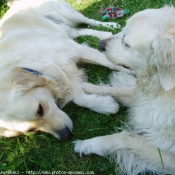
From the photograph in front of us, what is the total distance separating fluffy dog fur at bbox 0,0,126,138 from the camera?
2715mm

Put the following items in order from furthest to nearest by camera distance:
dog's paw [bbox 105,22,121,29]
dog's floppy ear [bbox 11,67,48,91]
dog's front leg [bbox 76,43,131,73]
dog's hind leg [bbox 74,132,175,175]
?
dog's paw [bbox 105,22,121,29]
dog's front leg [bbox 76,43,131,73]
dog's floppy ear [bbox 11,67,48,91]
dog's hind leg [bbox 74,132,175,175]

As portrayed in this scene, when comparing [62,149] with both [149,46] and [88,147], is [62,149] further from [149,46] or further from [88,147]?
[149,46]

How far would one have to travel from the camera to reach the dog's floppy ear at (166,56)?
7.20 feet

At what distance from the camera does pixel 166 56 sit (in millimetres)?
2201

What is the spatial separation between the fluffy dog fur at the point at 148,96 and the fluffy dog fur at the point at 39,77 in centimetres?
45

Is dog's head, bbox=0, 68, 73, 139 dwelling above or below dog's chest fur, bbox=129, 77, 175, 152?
above

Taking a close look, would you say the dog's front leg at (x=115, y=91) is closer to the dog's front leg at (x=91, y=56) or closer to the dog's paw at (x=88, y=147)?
the dog's front leg at (x=91, y=56)

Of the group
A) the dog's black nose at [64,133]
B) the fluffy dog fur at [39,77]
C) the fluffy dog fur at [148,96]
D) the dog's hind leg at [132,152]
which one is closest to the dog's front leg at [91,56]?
the fluffy dog fur at [39,77]

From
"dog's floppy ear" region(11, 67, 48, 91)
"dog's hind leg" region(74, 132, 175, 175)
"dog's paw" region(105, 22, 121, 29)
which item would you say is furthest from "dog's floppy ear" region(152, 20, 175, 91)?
"dog's paw" region(105, 22, 121, 29)

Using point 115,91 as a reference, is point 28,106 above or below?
above

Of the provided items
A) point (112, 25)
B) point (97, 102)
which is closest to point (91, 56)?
point (97, 102)

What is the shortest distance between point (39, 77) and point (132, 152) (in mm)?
1199

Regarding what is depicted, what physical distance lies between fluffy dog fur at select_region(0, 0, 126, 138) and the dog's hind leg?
398 mm

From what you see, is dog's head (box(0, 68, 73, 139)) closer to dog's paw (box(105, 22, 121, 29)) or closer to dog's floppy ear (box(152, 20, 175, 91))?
dog's floppy ear (box(152, 20, 175, 91))
